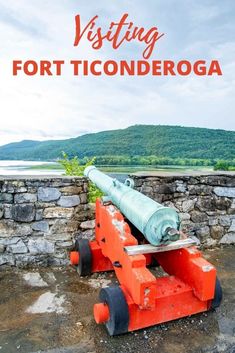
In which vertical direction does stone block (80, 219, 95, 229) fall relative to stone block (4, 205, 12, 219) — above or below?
below

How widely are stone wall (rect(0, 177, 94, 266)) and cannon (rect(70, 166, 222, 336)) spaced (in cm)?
110

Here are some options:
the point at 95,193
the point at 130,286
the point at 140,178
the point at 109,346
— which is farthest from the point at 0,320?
the point at 95,193

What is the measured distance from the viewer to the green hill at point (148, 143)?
75.1 ft

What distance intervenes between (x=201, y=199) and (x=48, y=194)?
219 centimetres

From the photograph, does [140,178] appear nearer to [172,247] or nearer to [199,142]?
[172,247]

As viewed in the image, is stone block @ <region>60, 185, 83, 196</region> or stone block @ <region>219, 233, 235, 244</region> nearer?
stone block @ <region>60, 185, 83, 196</region>

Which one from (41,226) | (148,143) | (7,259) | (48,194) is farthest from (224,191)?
(148,143)

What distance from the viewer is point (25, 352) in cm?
227

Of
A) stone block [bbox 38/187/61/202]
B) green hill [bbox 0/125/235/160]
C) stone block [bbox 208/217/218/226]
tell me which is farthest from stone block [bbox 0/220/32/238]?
green hill [bbox 0/125/235/160]

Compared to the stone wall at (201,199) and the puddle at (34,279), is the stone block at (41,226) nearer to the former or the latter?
the puddle at (34,279)

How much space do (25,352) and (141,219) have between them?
130 cm

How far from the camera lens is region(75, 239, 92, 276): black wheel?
3518mm

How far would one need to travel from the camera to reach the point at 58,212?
391 centimetres

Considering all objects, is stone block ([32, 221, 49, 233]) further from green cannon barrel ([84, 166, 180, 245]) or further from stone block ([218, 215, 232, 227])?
stone block ([218, 215, 232, 227])
